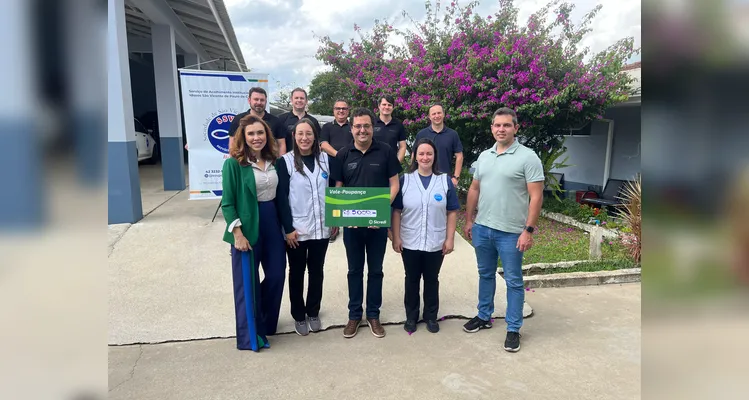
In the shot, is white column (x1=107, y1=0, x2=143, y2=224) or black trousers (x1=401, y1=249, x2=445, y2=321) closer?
black trousers (x1=401, y1=249, x2=445, y2=321)

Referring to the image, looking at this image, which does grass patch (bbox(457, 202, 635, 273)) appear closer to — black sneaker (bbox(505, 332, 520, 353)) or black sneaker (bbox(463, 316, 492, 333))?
black sneaker (bbox(463, 316, 492, 333))

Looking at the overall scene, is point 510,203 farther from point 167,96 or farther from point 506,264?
point 167,96

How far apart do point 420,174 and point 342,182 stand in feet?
2.14

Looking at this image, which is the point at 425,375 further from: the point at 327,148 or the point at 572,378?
the point at 327,148

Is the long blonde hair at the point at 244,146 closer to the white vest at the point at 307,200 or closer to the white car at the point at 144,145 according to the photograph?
the white vest at the point at 307,200

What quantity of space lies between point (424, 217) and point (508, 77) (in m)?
5.07

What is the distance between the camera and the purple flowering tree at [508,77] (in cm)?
768

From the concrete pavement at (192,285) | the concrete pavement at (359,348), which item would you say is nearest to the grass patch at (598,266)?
the concrete pavement at (359,348)

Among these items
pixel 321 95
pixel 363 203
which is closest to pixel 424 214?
pixel 363 203

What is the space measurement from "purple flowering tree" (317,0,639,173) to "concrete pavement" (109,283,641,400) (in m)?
4.76

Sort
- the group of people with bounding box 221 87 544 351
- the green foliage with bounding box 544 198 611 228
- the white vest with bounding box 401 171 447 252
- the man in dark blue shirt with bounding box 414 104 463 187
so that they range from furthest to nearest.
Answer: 1. the green foliage with bounding box 544 198 611 228
2. the man in dark blue shirt with bounding box 414 104 463 187
3. the white vest with bounding box 401 171 447 252
4. the group of people with bounding box 221 87 544 351

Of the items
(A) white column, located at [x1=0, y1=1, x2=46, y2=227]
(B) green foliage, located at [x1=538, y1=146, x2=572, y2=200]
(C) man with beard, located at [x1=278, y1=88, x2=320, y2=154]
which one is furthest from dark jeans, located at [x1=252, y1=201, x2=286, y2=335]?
(B) green foliage, located at [x1=538, y1=146, x2=572, y2=200]

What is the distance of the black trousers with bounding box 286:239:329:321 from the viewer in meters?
3.61

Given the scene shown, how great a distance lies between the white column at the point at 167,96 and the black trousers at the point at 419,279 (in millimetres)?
7351
